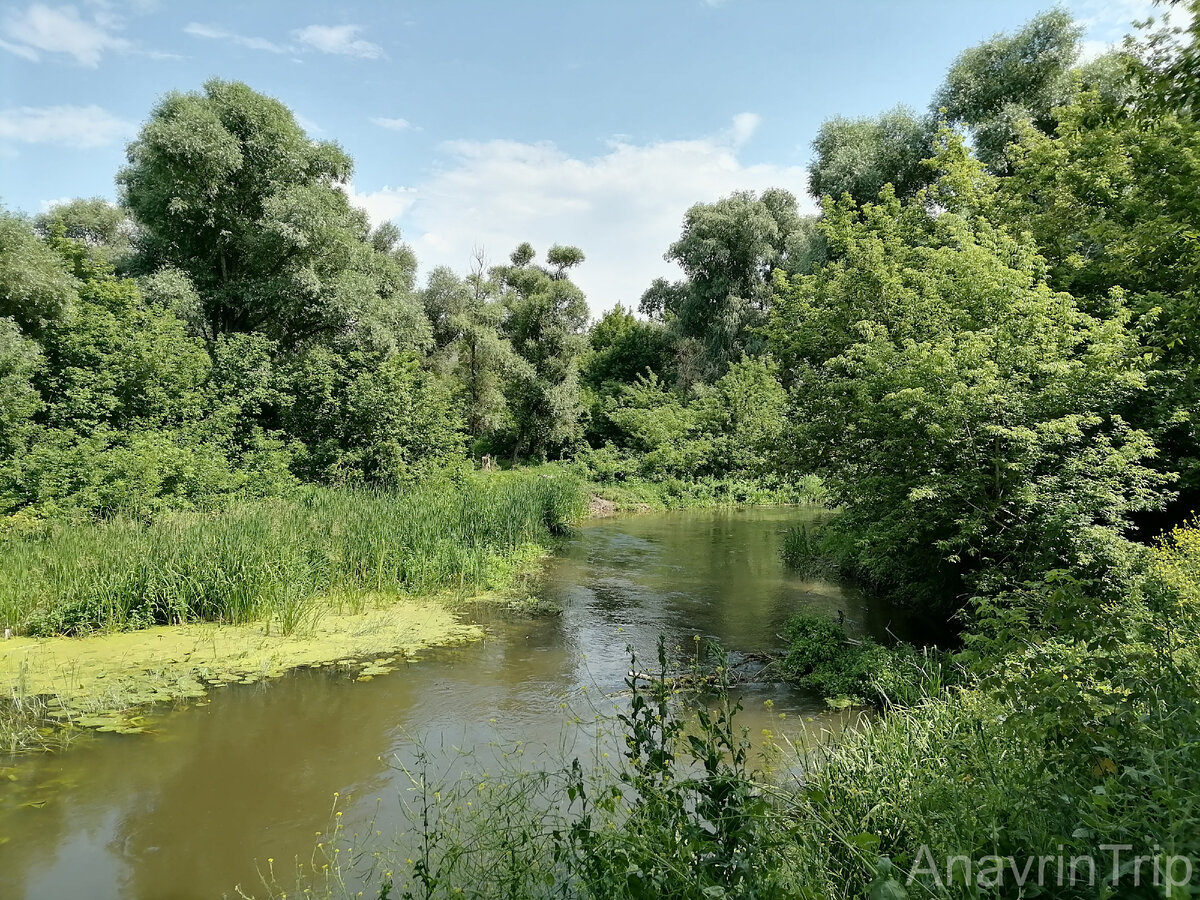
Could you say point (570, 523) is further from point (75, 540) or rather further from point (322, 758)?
point (322, 758)

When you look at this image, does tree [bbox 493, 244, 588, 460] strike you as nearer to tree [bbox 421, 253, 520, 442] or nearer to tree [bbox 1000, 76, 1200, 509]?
tree [bbox 421, 253, 520, 442]

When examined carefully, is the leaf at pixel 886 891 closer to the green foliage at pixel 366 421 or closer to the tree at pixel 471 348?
the green foliage at pixel 366 421

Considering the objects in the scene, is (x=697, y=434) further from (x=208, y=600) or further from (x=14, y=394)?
(x=208, y=600)

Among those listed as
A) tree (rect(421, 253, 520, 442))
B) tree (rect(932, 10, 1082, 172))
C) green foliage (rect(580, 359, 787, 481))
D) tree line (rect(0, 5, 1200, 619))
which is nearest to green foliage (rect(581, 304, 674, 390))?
tree line (rect(0, 5, 1200, 619))

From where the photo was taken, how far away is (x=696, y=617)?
998 centimetres

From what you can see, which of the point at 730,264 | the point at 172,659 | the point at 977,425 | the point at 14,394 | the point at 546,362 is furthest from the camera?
the point at 730,264

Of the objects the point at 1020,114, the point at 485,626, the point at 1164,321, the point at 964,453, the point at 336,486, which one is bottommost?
the point at 485,626

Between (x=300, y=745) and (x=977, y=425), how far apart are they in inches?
286

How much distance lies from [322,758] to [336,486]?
12.1 meters

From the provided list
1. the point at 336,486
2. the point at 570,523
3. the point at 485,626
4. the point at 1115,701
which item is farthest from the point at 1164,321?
the point at 336,486

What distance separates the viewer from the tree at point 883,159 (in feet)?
66.0

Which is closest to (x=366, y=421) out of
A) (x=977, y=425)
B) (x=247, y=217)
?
(x=247, y=217)

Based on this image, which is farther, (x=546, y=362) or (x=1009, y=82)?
(x=546, y=362)

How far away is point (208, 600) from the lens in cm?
855
